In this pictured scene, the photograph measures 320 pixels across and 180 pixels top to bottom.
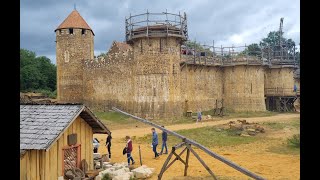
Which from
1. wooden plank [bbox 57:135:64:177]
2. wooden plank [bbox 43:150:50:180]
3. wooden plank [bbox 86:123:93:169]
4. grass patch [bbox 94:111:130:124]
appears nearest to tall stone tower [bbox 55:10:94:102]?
grass patch [bbox 94:111:130:124]

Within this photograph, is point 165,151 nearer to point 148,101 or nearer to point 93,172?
point 93,172

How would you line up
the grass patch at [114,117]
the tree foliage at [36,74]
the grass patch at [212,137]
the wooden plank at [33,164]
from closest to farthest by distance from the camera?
Answer: the wooden plank at [33,164], the grass patch at [212,137], the grass patch at [114,117], the tree foliage at [36,74]

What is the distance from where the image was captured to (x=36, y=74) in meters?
54.9

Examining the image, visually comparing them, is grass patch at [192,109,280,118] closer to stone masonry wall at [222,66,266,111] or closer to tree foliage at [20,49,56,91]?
stone masonry wall at [222,66,266,111]

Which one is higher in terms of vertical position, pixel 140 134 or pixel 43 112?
pixel 43 112

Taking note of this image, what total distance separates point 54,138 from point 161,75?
69.3ft

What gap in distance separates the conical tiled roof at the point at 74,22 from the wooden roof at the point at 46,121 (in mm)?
27277

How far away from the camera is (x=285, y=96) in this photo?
39.1m

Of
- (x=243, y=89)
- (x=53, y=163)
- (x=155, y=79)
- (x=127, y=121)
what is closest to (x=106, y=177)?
(x=53, y=163)

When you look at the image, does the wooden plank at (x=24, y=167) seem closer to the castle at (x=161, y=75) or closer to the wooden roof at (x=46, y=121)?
Answer: the wooden roof at (x=46, y=121)

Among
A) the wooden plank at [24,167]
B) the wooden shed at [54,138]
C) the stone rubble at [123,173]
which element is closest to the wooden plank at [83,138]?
the wooden shed at [54,138]

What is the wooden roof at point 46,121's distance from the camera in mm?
8859
